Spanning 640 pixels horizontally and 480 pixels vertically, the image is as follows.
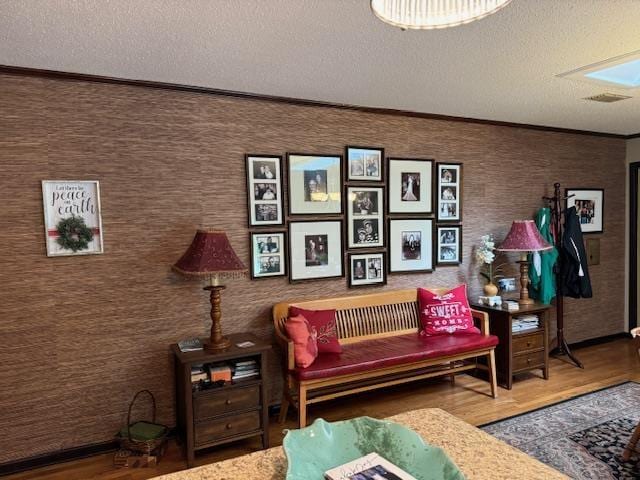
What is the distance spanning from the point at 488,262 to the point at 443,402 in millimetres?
1459

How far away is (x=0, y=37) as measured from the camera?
2.25 m

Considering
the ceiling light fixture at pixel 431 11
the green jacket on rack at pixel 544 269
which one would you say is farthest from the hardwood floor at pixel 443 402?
the ceiling light fixture at pixel 431 11

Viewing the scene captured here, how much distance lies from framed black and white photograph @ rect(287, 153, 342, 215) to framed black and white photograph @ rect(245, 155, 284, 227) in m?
0.10

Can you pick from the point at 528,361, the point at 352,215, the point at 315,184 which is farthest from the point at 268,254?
the point at 528,361

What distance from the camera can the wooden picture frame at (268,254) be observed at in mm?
3438

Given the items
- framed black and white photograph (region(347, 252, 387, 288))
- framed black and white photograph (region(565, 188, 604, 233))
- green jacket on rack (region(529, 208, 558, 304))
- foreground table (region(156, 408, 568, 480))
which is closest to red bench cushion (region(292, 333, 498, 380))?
framed black and white photograph (region(347, 252, 387, 288))

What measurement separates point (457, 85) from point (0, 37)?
2833 millimetres

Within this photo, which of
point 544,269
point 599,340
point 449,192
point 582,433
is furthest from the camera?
point 599,340

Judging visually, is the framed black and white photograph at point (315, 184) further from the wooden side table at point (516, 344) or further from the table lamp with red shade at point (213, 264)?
the wooden side table at point (516, 344)

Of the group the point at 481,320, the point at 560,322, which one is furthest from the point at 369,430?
the point at 560,322

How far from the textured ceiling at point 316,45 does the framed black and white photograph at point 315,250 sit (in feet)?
3.45

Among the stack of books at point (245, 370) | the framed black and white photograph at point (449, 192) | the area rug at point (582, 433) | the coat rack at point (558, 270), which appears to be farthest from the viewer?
the coat rack at point (558, 270)

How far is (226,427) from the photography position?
9.46 ft

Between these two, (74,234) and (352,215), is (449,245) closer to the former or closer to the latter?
(352,215)
